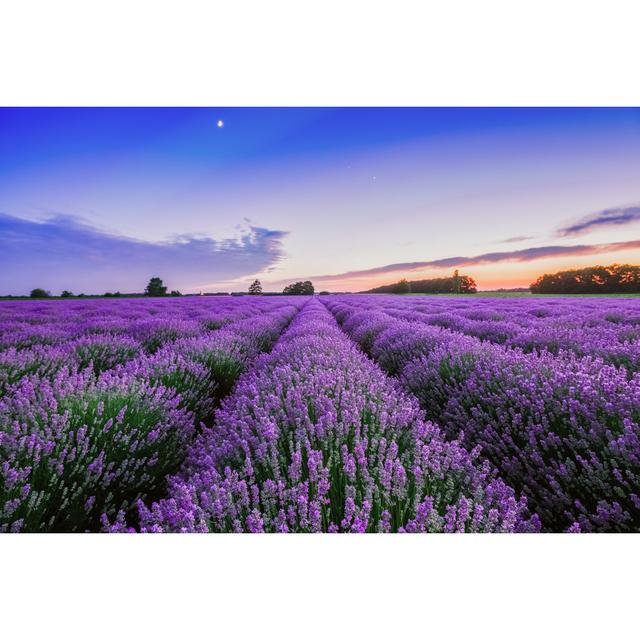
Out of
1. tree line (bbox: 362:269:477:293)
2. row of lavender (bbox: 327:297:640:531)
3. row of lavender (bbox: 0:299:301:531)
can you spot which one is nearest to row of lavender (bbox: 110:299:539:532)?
row of lavender (bbox: 327:297:640:531)

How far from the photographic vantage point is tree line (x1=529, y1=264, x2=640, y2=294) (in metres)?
4.94

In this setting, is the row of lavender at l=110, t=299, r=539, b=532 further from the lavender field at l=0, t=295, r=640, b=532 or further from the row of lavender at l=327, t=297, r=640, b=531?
the row of lavender at l=327, t=297, r=640, b=531

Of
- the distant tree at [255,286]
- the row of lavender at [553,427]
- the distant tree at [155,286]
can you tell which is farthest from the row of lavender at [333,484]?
the distant tree at [155,286]

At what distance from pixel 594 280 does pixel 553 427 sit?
6.22 m

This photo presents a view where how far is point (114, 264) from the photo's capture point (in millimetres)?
4477

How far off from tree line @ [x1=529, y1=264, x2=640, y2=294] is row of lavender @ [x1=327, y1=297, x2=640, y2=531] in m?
3.15

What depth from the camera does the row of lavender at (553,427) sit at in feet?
4.55

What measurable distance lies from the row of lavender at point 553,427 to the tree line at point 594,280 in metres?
3.15

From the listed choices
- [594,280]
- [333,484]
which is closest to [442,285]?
[594,280]

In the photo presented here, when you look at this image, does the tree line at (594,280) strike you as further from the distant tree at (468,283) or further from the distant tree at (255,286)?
the distant tree at (255,286)

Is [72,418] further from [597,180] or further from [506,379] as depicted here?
[597,180]

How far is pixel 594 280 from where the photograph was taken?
6438 millimetres
